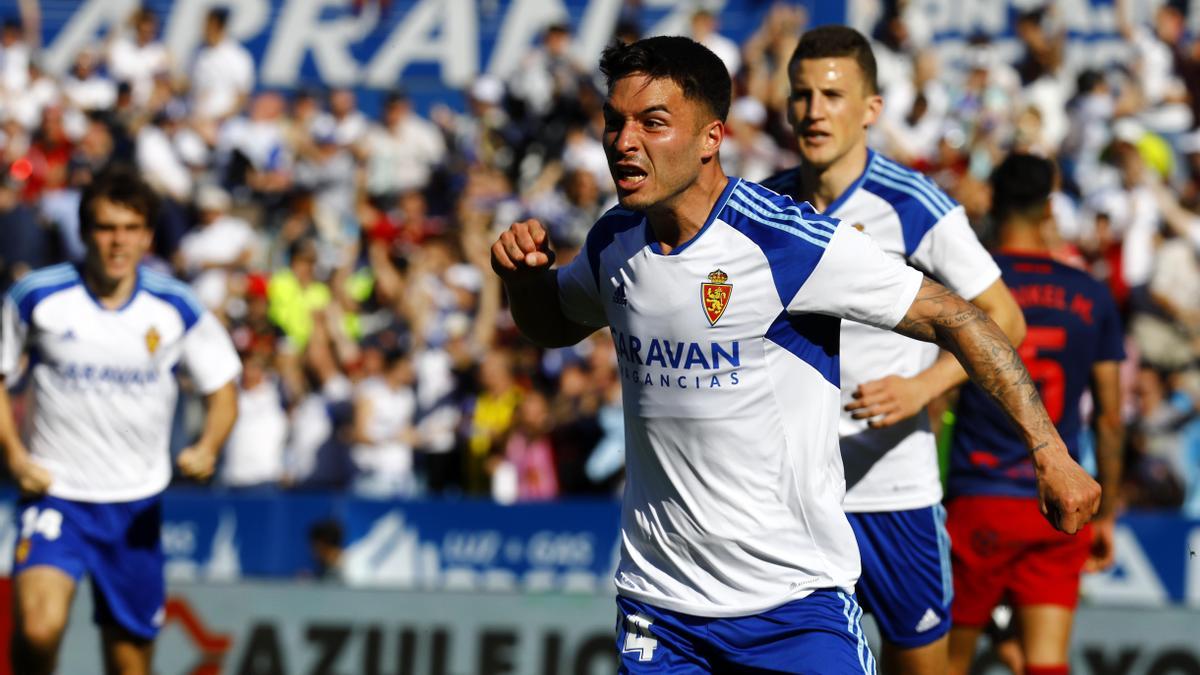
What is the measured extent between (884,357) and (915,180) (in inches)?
27.1

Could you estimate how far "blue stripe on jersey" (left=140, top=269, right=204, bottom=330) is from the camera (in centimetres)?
809

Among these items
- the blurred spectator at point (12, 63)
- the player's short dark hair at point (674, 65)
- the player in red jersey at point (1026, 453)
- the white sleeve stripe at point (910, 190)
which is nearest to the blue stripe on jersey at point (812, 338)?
the player's short dark hair at point (674, 65)

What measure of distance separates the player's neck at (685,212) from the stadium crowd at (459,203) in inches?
315

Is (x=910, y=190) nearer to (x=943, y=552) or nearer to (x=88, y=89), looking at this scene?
(x=943, y=552)

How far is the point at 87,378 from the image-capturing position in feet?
25.9

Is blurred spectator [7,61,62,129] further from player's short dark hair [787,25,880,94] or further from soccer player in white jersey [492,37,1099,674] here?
soccer player in white jersey [492,37,1099,674]

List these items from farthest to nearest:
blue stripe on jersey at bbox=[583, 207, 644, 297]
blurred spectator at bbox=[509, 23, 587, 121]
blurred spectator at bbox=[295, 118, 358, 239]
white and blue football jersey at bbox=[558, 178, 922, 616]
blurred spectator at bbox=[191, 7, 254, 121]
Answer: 1. blurred spectator at bbox=[191, 7, 254, 121]
2. blurred spectator at bbox=[295, 118, 358, 239]
3. blurred spectator at bbox=[509, 23, 587, 121]
4. blue stripe on jersey at bbox=[583, 207, 644, 297]
5. white and blue football jersey at bbox=[558, 178, 922, 616]

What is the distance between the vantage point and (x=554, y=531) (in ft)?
42.6

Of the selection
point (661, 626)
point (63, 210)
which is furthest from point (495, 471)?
point (661, 626)

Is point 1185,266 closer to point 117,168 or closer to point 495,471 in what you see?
point 495,471

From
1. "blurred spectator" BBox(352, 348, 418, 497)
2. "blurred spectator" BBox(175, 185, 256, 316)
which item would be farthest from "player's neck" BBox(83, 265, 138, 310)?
"blurred spectator" BBox(175, 185, 256, 316)

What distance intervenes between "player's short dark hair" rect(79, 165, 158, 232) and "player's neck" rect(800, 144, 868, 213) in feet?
10.5

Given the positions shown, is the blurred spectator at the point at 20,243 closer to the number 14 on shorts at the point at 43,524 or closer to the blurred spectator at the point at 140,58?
the blurred spectator at the point at 140,58

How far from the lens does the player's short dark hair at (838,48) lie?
650cm
